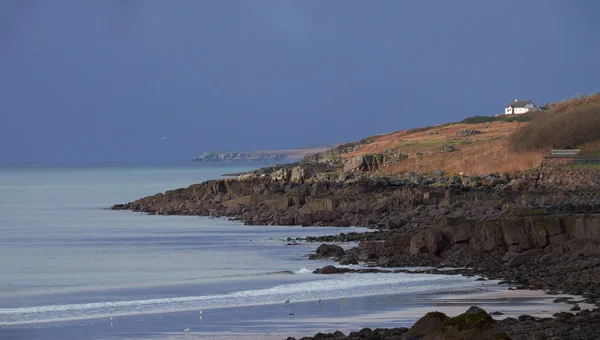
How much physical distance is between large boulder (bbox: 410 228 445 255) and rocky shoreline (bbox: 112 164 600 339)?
0.08 ft

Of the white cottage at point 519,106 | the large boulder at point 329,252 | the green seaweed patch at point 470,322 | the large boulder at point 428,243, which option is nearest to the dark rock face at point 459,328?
the green seaweed patch at point 470,322

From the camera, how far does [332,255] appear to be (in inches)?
1017

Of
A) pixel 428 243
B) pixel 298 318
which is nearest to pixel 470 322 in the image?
pixel 298 318

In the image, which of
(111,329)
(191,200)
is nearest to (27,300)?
(111,329)

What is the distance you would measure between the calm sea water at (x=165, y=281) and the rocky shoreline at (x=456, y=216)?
1.61 m

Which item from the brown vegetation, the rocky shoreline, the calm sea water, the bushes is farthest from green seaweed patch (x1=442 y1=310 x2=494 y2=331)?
the bushes

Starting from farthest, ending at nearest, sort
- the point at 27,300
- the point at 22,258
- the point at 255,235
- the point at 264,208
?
the point at 264,208
the point at 255,235
the point at 22,258
the point at 27,300

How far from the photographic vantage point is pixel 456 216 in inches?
1203

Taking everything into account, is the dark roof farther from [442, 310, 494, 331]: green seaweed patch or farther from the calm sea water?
[442, 310, 494, 331]: green seaweed patch

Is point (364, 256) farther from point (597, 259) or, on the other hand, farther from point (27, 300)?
point (27, 300)

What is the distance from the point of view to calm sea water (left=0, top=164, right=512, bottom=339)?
16.4 m

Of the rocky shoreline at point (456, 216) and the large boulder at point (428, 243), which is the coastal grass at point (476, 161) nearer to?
the rocky shoreline at point (456, 216)

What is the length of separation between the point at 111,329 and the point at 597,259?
9.76m

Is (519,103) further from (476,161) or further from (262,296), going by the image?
(262,296)
